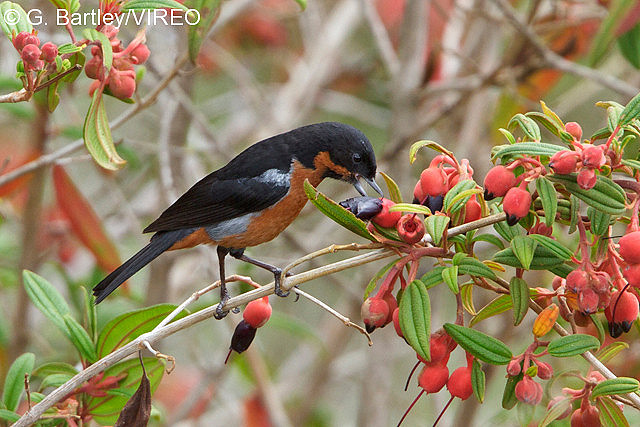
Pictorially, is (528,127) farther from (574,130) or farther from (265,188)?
(265,188)

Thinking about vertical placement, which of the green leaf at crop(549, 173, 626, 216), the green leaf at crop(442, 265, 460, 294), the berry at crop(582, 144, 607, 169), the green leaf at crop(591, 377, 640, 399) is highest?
the berry at crop(582, 144, 607, 169)

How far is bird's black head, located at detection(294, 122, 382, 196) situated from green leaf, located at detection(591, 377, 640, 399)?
1.48 metres

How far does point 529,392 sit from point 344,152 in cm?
152

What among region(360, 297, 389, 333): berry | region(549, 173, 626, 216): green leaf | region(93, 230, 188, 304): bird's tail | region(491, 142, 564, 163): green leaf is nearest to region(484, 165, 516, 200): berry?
region(491, 142, 564, 163): green leaf

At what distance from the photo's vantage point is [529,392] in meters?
1.61

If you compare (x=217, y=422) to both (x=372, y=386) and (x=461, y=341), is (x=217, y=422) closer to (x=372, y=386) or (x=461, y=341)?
(x=372, y=386)

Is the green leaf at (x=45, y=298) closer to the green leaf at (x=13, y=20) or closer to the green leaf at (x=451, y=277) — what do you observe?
the green leaf at (x=13, y=20)

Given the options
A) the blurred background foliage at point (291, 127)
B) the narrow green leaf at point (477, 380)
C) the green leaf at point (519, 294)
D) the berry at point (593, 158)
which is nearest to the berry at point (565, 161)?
the berry at point (593, 158)

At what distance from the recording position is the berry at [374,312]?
5.53ft

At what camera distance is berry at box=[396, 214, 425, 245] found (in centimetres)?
162

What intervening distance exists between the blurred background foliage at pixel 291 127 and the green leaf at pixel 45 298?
656 mm

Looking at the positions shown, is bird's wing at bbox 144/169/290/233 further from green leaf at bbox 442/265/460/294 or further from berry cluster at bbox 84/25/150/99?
green leaf at bbox 442/265/460/294

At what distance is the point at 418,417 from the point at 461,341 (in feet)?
14.3

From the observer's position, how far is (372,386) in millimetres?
3828
